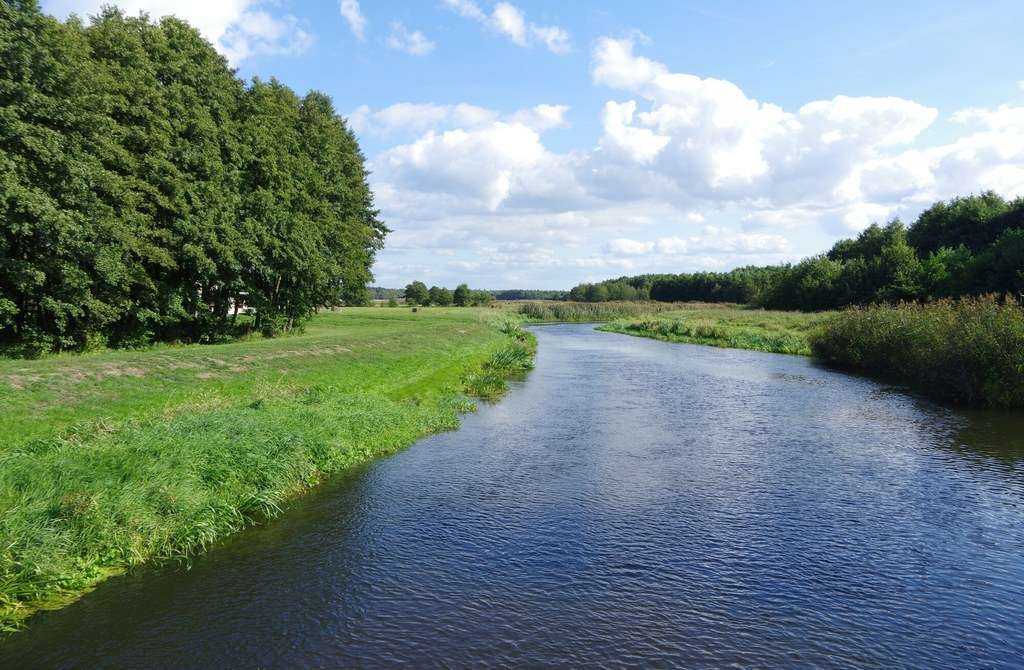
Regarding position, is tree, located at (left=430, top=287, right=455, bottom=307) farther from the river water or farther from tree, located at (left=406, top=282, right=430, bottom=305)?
the river water

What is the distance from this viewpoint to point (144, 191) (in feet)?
95.4

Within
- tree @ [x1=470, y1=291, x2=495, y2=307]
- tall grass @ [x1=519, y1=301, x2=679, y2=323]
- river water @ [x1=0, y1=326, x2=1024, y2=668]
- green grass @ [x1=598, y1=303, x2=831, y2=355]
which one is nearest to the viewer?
river water @ [x1=0, y1=326, x2=1024, y2=668]

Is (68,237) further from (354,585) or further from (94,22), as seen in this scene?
(354,585)

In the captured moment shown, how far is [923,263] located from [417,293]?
83.3m

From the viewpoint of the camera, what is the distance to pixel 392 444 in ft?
61.9

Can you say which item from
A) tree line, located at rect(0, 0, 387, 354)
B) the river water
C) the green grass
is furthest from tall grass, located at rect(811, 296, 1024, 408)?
tree line, located at rect(0, 0, 387, 354)

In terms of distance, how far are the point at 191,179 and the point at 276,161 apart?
7.59 m

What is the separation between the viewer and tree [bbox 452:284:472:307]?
132 metres

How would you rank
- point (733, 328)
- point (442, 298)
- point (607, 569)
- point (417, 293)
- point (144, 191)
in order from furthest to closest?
1. point (442, 298)
2. point (417, 293)
3. point (733, 328)
4. point (144, 191)
5. point (607, 569)

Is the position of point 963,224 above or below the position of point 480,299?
above

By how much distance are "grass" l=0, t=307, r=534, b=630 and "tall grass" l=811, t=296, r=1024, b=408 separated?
21.0 meters

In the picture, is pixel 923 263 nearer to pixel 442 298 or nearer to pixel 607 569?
pixel 607 569

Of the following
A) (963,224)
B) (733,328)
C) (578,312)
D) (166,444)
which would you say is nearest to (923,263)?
(963,224)

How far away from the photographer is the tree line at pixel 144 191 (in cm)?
2350
